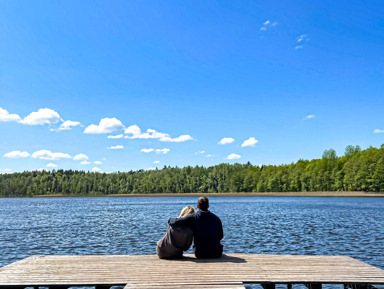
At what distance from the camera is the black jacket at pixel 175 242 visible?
9.43 metres

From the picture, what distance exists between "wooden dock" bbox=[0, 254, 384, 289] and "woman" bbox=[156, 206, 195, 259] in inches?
10.2

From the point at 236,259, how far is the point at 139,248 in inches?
567

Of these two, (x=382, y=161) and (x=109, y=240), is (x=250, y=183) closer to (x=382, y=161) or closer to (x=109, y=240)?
(x=382, y=161)

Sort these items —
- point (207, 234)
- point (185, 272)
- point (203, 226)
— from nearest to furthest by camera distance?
point (185, 272)
point (203, 226)
point (207, 234)

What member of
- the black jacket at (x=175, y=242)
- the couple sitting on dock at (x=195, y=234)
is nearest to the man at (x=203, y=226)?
the couple sitting on dock at (x=195, y=234)

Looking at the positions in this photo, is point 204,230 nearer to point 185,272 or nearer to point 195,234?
point 195,234

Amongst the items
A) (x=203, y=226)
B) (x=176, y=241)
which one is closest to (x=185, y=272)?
(x=176, y=241)

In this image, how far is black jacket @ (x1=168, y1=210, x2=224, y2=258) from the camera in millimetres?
9383

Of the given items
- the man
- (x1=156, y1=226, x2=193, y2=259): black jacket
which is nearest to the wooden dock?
(x1=156, y1=226, x2=193, y2=259): black jacket

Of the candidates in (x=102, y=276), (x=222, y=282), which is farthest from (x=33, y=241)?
(x=222, y=282)

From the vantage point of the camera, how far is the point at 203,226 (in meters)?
9.45

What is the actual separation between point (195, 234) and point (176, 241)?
0.55 meters

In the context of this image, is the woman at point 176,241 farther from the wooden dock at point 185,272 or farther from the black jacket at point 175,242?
the wooden dock at point 185,272

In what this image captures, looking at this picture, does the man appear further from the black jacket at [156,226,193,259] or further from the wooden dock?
the wooden dock
